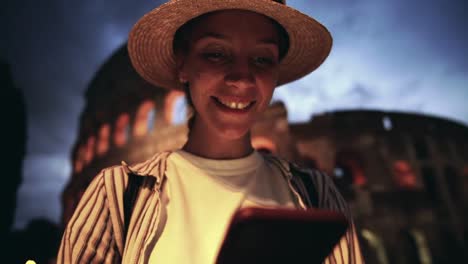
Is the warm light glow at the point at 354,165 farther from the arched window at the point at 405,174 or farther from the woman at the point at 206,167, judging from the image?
the woman at the point at 206,167

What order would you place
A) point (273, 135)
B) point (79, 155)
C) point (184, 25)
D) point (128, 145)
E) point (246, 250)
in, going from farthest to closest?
point (79, 155) < point (128, 145) < point (273, 135) < point (184, 25) < point (246, 250)

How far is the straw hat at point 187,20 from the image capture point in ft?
5.11

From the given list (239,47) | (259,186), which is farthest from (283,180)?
(239,47)

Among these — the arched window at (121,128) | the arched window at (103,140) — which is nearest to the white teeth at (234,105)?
the arched window at (121,128)

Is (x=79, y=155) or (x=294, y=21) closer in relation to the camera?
(x=294, y=21)

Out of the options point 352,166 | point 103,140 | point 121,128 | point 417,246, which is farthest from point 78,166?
point 417,246

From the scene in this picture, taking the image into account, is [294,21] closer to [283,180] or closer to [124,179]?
[283,180]

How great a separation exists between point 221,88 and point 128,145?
11.7 m

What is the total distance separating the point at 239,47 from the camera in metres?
1.52

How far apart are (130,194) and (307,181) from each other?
93cm

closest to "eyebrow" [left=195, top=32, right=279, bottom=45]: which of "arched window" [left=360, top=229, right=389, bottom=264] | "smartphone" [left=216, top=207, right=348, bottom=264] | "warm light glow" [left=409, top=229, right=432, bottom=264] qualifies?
"smartphone" [left=216, top=207, right=348, bottom=264]

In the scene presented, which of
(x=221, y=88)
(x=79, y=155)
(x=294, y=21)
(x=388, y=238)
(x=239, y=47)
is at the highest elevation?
(x=294, y=21)

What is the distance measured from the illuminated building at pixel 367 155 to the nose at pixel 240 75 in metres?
8.43

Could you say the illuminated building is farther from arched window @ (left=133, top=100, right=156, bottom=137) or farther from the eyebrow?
the eyebrow
